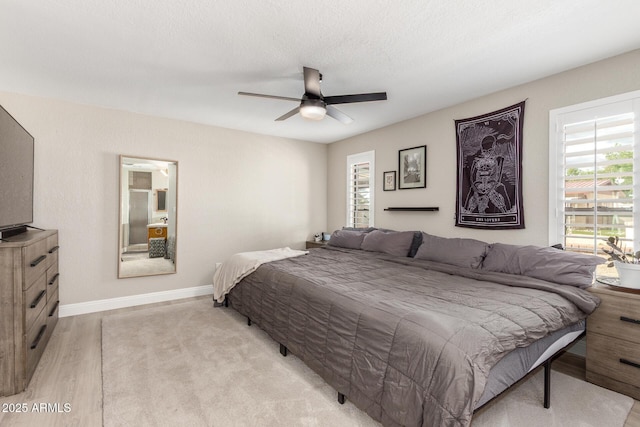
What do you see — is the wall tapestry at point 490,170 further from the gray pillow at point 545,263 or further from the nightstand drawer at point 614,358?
the nightstand drawer at point 614,358

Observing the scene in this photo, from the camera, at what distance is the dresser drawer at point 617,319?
2033 millimetres

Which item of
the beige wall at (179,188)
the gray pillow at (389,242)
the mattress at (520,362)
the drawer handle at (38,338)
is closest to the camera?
the mattress at (520,362)

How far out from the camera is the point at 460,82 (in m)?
3.00

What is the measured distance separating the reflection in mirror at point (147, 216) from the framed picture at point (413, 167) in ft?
10.4

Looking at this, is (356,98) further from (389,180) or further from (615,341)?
(615,341)

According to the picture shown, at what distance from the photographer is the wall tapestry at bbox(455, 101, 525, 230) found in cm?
308

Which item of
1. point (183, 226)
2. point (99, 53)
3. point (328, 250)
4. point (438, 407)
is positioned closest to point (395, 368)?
point (438, 407)

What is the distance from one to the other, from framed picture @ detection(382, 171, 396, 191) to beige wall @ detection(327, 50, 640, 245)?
3.1 inches

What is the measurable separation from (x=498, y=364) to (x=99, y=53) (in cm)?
352

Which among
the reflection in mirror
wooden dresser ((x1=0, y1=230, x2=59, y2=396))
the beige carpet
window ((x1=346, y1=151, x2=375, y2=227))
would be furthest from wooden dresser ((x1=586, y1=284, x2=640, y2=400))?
the reflection in mirror

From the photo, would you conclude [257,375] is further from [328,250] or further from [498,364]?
[328,250]

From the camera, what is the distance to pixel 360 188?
5.12 m

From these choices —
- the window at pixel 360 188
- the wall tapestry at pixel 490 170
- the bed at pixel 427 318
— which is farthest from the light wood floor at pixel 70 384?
the window at pixel 360 188

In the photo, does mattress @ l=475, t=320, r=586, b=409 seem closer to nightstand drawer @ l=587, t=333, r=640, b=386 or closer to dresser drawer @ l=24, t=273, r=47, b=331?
nightstand drawer @ l=587, t=333, r=640, b=386
